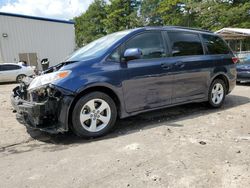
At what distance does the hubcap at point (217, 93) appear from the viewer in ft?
20.2

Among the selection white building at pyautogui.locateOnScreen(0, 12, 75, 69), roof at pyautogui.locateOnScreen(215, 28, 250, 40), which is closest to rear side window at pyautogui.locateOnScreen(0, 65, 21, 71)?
white building at pyautogui.locateOnScreen(0, 12, 75, 69)

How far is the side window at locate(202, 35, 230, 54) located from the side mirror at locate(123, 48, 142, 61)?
224 centimetres

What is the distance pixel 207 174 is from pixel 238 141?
128 centimetres

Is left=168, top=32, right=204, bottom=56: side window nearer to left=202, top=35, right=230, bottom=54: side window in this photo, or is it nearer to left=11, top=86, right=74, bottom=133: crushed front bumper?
left=202, top=35, right=230, bottom=54: side window

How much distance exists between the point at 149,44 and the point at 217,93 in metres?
2.29

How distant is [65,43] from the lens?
24297 mm

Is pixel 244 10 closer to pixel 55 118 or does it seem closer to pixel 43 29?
pixel 43 29

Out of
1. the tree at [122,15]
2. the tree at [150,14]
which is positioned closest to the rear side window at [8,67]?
the tree at [122,15]

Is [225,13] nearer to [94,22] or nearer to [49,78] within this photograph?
[94,22]

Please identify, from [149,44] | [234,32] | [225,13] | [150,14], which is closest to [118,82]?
[149,44]

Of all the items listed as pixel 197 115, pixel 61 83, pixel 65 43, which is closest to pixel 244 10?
pixel 65 43

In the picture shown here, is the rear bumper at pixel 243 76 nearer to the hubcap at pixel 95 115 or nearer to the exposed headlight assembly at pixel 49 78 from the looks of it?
the hubcap at pixel 95 115

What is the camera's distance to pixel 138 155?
3578 mm

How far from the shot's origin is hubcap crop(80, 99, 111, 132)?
4215 mm
